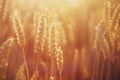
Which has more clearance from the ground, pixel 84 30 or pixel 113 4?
pixel 113 4

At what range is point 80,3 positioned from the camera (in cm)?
246

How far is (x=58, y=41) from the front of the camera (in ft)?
5.54

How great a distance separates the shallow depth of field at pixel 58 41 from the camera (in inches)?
45.8

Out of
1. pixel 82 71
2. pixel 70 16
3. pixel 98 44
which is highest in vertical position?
pixel 70 16

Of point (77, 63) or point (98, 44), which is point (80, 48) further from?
point (98, 44)

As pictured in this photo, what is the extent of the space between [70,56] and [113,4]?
454 millimetres

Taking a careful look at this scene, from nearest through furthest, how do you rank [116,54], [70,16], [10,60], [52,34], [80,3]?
[52,34] → [10,60] → [116,54] → [70,16] → [80,3]

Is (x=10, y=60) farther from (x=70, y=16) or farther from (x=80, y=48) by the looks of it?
(x=70, y=16)

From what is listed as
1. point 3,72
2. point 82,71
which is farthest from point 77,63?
point 3,72

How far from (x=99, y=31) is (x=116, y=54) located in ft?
1.58

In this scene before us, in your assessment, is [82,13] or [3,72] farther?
[82,13]

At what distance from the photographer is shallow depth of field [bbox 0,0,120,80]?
116cm

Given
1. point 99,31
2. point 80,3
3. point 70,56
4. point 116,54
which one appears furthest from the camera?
point 80,3

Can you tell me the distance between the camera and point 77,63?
1.86 meters
